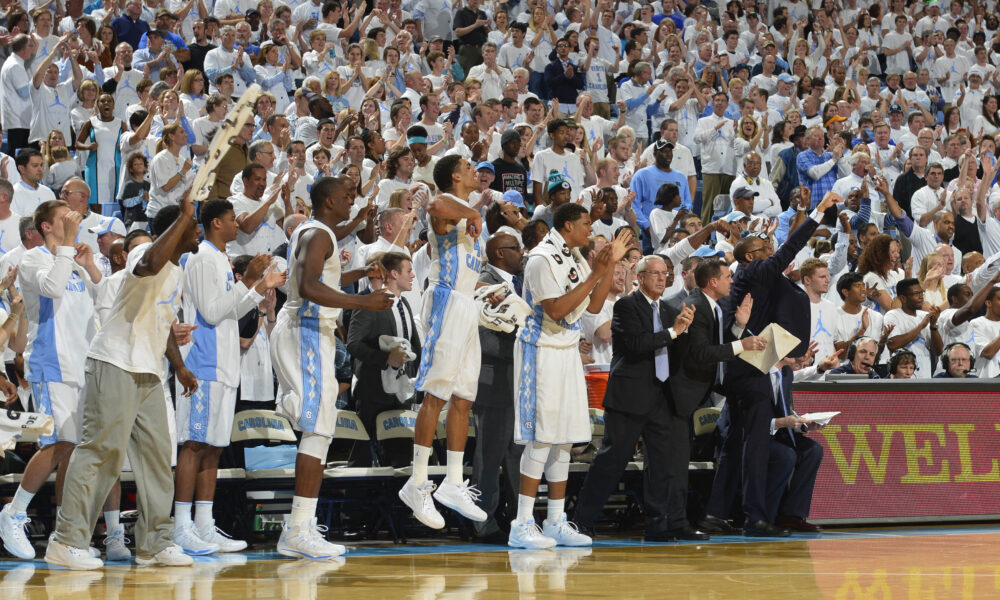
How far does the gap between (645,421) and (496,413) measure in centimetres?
111

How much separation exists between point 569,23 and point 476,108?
595 cm

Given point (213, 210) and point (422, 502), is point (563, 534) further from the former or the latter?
point (213, 210)

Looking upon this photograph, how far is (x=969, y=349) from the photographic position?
455 inches

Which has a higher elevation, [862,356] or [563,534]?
[862,356]

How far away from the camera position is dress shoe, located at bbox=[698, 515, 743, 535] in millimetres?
9789

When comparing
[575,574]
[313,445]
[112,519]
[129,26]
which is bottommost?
[575,574]

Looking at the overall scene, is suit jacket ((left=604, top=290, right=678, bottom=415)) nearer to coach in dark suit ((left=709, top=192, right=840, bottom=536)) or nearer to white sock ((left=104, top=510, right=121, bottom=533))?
coach in dark suit ((left=709, top=192, right=840, bottom=536))

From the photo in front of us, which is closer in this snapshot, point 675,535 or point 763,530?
point 675,535

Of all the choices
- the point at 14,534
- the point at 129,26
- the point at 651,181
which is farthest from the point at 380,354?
the point at 129,26

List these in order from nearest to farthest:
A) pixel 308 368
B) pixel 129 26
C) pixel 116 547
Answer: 1. pixel 308 368
2. pixel 116 547
3. pixel 129 26

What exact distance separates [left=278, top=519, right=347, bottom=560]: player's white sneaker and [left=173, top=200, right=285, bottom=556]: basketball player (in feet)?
2.14

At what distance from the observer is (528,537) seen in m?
8.62

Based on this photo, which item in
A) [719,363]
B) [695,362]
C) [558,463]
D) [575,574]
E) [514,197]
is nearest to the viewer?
[575,574]

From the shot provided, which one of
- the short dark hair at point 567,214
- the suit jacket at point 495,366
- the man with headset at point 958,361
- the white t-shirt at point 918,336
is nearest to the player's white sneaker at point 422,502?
the suit jacket at point 495,366
